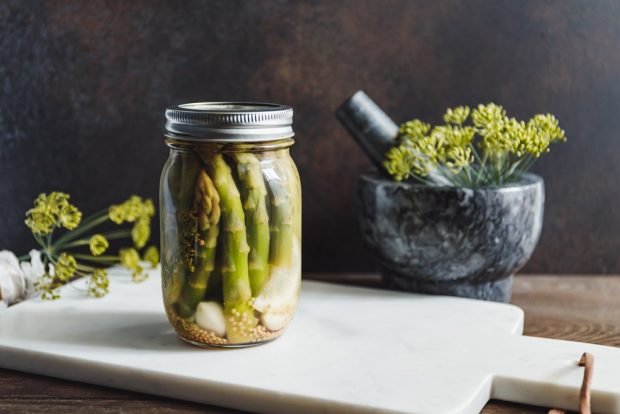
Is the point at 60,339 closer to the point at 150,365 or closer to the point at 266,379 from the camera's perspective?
the point at 150,365

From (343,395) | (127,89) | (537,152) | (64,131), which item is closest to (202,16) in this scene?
(127,89)

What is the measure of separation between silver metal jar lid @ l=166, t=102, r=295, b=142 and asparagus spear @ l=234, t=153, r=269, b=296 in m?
0.03

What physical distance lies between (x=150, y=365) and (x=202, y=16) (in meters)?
0.58

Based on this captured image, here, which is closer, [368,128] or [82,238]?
[368,128]

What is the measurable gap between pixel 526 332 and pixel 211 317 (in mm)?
387

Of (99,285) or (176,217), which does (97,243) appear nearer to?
(99,285)

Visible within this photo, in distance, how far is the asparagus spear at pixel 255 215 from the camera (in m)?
0.78

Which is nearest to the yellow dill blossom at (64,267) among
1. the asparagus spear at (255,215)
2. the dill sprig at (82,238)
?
the dill sprig at (82,238)

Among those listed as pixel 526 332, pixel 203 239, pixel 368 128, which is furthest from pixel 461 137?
pixel 203 239

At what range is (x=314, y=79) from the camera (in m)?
1.16

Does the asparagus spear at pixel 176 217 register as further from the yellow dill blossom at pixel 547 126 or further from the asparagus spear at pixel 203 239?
the yellow dill blossom at pixel 547 126

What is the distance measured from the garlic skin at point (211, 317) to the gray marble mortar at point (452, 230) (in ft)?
0.94

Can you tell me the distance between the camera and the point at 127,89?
1173 mm

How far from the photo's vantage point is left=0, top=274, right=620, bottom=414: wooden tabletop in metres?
0.73
